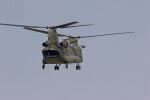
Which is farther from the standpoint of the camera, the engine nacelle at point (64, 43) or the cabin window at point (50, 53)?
the engine nacelle at point (64, 43)

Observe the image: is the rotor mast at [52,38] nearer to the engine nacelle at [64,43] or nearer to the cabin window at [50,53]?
the cabin window at [50,53]

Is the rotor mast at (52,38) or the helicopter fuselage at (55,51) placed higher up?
the rotor mast at (52,38)

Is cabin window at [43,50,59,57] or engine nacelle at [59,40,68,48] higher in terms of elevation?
engine nacelle at [59,40,68,48]

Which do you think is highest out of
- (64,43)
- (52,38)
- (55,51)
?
(52,38)

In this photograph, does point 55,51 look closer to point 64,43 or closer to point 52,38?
point 52,38

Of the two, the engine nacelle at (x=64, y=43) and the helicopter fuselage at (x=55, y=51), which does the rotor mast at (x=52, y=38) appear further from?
the engine nacelle at (x=64, y=43)

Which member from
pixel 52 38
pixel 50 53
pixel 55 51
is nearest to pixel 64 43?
pixel 52 38

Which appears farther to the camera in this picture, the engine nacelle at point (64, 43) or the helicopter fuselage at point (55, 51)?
the engine nacelle at point (64, 43)

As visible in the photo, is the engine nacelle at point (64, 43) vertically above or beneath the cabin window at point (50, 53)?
above

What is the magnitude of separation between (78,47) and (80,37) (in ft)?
7.29

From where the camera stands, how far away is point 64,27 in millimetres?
134375

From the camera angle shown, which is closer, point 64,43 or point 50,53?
point 50,53

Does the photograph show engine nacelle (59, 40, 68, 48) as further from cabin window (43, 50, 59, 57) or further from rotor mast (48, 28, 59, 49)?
cabin window (43, 50, 59, 57)

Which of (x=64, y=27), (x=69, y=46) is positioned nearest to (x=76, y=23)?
(x=64, y=27)
